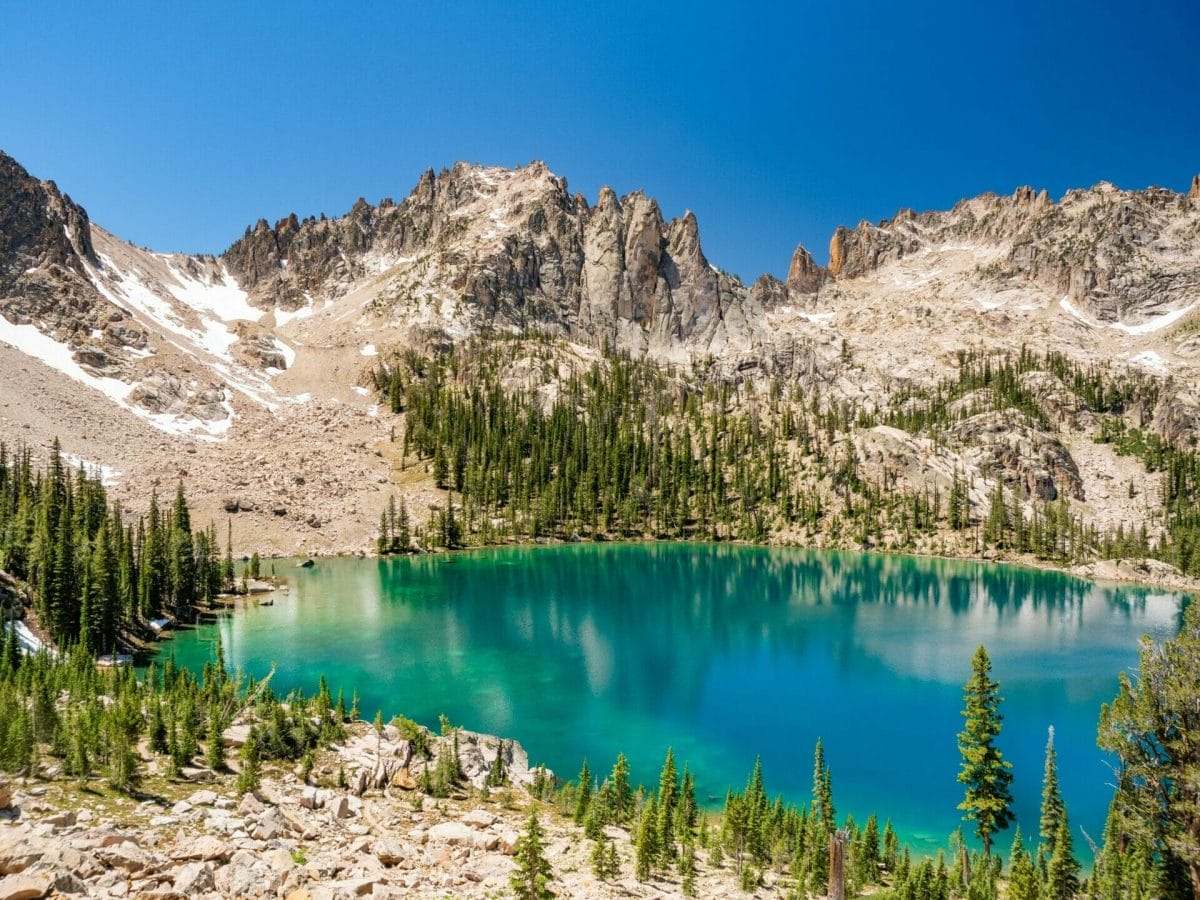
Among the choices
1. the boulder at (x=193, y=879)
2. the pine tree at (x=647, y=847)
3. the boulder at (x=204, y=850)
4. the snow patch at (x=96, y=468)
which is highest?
the snow patch at (x=96, y=468)

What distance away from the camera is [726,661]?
166ft

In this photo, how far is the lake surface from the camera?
107 ft

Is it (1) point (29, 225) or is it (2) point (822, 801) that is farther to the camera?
(1) point (29, 225)

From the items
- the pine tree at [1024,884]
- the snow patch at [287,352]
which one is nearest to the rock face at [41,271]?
the snow patch at [287,352]

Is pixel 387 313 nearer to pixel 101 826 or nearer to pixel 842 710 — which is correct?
pixel 842 710

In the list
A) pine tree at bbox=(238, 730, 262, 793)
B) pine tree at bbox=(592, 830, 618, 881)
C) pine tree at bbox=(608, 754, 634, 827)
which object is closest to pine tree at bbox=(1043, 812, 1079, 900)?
pine tree at bbox=(592, 830, 618, 881)

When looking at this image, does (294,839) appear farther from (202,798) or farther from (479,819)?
(479,819)

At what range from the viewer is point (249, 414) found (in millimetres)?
128625

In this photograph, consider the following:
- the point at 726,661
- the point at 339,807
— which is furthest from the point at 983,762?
the point at 726,661

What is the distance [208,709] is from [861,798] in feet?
85.4

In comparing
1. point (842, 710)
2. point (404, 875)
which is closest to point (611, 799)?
point (404, 875)

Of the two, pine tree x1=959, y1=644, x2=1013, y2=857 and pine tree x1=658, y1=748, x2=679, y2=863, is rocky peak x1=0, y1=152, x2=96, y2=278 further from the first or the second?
pine tree x1=959, y1=644, x2=1013, y2=857

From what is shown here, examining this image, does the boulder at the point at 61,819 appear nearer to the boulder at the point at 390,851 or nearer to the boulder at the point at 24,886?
the boulder at the point at 24,886

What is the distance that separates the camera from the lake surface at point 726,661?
32688 millimetres
